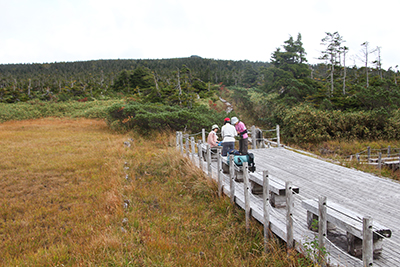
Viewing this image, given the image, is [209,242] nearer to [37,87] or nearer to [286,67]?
[286,67]

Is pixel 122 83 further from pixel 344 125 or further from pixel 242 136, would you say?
pixel 242 136

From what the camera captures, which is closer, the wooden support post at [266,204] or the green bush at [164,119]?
the wooden support post at [266,204]

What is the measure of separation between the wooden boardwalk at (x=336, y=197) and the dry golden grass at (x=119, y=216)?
1.49 feet

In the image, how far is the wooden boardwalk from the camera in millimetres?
3568

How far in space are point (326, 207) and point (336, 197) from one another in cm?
290

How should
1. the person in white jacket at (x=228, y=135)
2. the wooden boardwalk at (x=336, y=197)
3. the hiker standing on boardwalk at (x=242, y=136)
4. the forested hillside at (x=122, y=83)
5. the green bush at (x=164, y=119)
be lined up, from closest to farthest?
the wooden boardwalk at (x=336, y=197)
the hiker standing on boardwalk at (x=242, y=136)
the person in white jacket at (x=228, y=135)
the green bush at (x=164, y=119)
the forested hillside at (x=122, y=83)

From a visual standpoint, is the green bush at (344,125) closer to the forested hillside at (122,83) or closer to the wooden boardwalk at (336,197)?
the wooden boardwalk at (336,197)

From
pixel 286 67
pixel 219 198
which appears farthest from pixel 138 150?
pixel 286 67

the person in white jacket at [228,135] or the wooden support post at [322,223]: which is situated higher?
the person in white jacket at [228,135]

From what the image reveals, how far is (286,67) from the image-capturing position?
35594 mm

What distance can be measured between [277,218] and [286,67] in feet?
113

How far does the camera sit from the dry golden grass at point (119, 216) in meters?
4.59

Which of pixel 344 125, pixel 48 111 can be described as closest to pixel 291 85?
pixel 344 125

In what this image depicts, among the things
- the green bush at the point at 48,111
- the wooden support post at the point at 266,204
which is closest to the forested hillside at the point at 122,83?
the green bush at the point at 48,111
